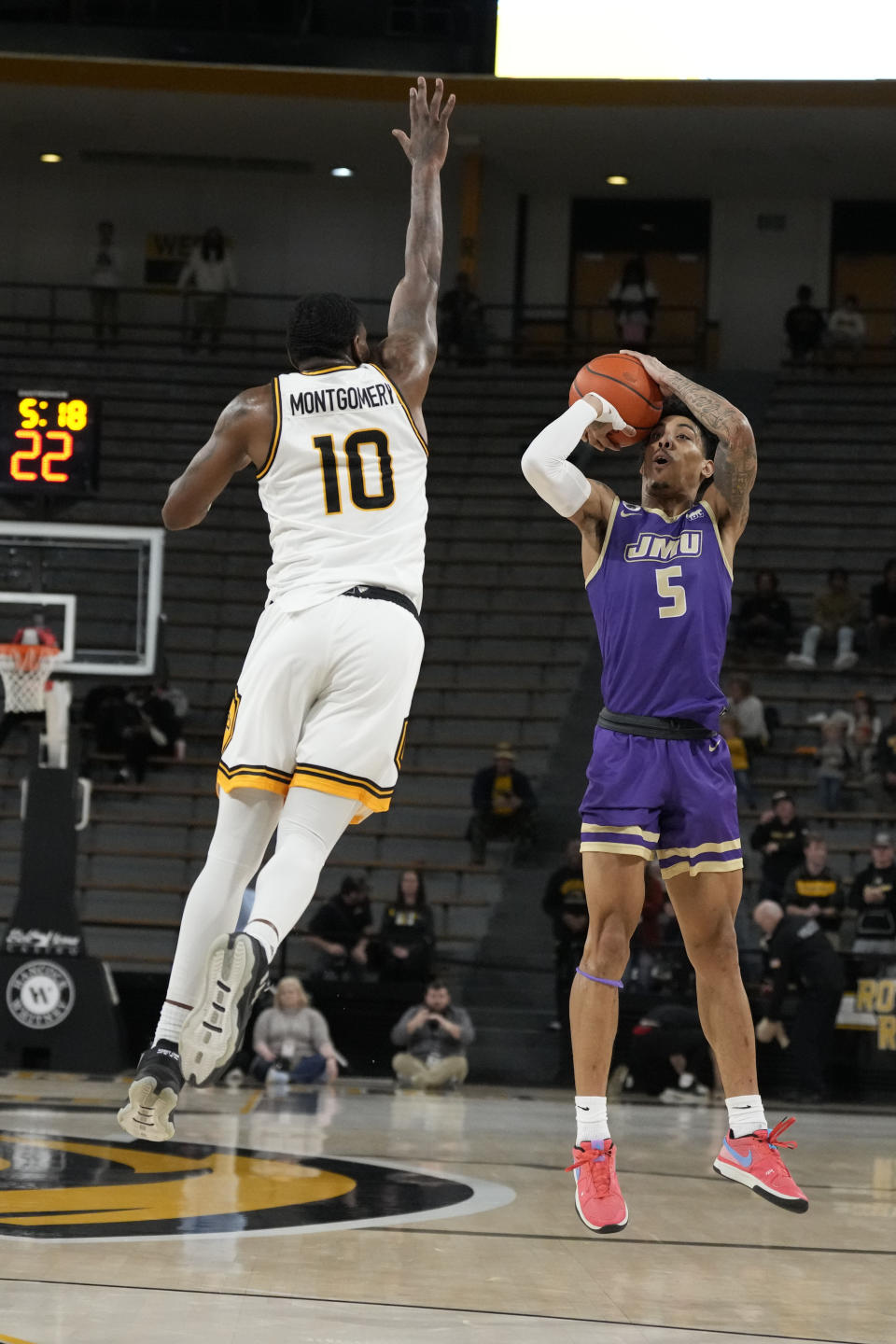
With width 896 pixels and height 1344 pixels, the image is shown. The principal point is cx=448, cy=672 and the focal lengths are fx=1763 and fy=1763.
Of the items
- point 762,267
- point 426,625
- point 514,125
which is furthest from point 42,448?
point 762,267

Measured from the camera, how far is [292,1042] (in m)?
12.9

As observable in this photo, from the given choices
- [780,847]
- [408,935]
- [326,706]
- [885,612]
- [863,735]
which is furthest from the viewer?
[885,612]

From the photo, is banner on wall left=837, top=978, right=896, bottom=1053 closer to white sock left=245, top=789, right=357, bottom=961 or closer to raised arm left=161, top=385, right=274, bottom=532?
white sock left=245, top=789, right=357, bottom=961

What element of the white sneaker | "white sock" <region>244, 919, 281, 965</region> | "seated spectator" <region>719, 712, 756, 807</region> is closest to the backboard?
"seated spectator" <region>719, 712, 756, 807</region>

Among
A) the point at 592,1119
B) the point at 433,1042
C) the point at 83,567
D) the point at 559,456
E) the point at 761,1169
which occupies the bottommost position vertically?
the point at 433,1042

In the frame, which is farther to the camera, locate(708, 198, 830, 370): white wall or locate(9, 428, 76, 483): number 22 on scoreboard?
locate(708, 198, 830, 370): white wall

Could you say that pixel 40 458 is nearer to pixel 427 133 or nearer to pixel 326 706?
pixel 427 133

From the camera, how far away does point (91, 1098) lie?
1111 centimetres

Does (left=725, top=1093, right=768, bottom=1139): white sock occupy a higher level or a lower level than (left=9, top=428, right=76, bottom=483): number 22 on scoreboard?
lower

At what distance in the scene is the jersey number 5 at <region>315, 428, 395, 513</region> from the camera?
495 centimetres

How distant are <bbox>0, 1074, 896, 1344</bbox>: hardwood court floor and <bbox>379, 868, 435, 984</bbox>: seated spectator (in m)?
3.25

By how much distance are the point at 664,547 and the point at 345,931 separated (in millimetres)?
9135

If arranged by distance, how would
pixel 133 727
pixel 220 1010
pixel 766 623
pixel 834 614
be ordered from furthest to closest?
pixel 834 614 → pixel 766 623 → pixel 133 727 → pixel 220 1010

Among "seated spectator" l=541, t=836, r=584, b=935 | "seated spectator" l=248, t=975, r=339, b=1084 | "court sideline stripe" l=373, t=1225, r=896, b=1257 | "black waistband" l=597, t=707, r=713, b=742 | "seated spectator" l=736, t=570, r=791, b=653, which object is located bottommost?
"seated spectator" l=248, t=975, r=339, b=1084
